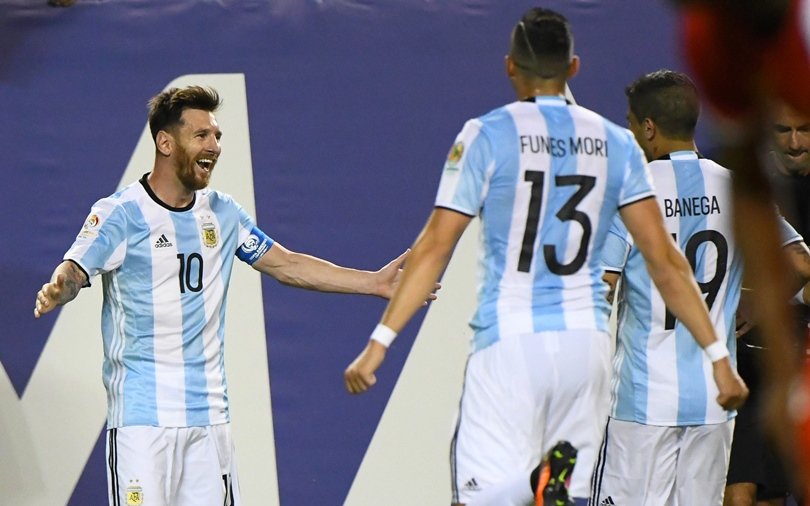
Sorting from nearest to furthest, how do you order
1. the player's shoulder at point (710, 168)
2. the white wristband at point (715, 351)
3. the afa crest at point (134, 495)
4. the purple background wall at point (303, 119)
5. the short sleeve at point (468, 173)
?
the short sleeve at point (468, 173) < the white wristband at point (715, 351) < the afa crest at point (134, 495) < the player's shoulder at point (710, 168) < the purple background wall at point (303, 119)

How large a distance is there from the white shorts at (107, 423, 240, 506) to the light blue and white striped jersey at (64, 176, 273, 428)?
0.05 m

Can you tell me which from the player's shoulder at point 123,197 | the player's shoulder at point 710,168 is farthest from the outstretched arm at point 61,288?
the player's shoulder at point 710,168

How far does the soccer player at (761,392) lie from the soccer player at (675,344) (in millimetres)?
830

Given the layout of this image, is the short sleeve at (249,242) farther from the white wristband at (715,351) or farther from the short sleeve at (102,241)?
the white wristband at (715,351)

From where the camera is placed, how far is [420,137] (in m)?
7.41

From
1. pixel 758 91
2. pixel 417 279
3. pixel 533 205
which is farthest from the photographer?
pixel 533 205

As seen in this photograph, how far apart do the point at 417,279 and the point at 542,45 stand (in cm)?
90

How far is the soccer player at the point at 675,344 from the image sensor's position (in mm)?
5758

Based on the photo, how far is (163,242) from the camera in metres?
5.96

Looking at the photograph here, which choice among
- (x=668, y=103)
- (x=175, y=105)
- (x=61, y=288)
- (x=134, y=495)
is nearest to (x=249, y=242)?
(x=175, y=105)

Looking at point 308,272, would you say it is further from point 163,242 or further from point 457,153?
point 457,153

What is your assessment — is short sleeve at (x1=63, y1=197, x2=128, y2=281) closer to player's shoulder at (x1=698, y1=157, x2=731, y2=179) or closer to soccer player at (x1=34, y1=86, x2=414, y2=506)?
soccer player at (x1=34, y1=86, x2=414, y2=506)

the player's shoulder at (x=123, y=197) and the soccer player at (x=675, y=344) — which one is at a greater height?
the player's shoulder at (x=123, y=197)

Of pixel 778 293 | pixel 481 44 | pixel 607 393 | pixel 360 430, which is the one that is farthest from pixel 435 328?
pixel 778 293
